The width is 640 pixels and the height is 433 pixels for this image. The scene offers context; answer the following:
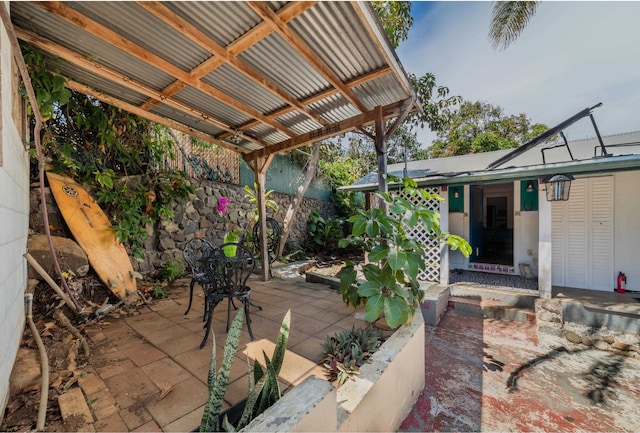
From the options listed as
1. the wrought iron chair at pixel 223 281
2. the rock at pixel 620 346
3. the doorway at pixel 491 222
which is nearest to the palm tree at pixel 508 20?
the doorway at pixel 491 222

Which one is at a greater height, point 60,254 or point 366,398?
point 60,254

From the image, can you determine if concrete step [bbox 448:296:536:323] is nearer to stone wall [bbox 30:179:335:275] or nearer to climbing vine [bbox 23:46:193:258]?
stone wall [bbox 30:179:335:275]

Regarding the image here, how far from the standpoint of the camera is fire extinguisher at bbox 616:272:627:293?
4.59 m

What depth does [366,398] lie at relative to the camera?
A: 4.78 ft

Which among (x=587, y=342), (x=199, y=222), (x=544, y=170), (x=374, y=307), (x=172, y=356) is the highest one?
(x=544, y=170)

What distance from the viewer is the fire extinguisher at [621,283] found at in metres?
4.59

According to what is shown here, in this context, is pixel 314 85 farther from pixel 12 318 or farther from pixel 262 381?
pixel 12 318

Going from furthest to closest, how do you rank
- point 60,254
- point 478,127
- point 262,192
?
1. point 478,127
2. point 262,192
3. point 60,254

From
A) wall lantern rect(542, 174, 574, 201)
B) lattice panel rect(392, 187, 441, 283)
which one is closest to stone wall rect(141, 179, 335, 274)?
lattice panel rect(392, 187, 441, 283)

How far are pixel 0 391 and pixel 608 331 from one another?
6374 mm

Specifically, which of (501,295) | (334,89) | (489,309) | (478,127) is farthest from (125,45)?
(478,127)

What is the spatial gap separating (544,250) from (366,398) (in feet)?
15.2

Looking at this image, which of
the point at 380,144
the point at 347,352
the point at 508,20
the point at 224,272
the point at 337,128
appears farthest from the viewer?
the point at 508,20

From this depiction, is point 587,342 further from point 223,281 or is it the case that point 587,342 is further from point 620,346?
point 223,281
